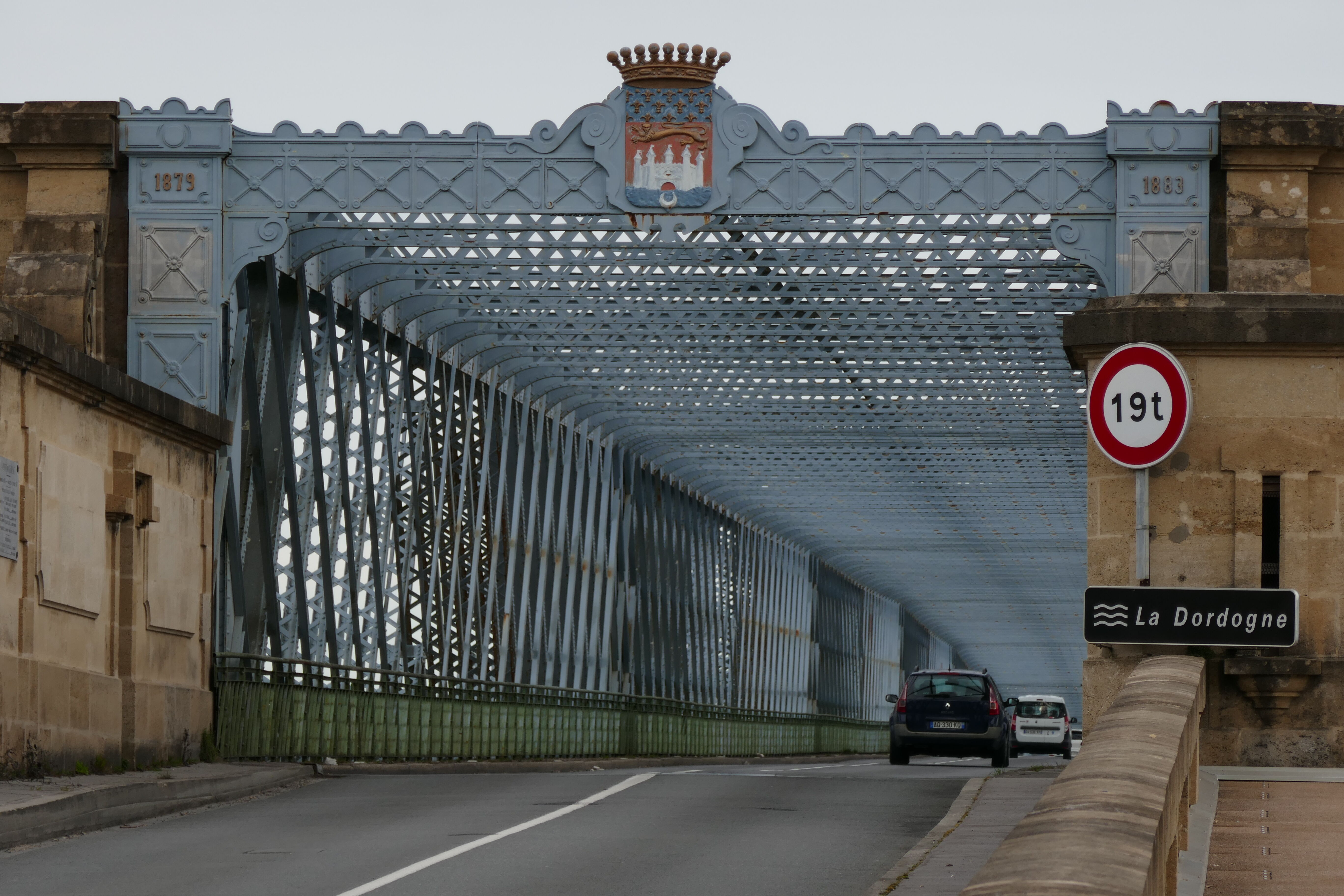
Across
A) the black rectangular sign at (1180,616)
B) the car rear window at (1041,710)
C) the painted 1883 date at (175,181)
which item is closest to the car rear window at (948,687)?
the painted 1883 date at (175,181)

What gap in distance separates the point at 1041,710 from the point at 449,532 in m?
22.1

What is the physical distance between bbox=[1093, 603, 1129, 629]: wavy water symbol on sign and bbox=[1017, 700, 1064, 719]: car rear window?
128 ft

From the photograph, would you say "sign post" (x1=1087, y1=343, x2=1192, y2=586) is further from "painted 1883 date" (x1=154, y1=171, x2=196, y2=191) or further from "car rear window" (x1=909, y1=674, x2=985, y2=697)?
"car rear window" (x1=909, y1=674, x2=985, y2=697)

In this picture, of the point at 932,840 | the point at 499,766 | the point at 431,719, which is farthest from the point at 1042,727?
the point at 932,840

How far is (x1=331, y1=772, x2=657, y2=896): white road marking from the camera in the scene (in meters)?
10.4

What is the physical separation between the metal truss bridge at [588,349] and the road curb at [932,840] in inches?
278

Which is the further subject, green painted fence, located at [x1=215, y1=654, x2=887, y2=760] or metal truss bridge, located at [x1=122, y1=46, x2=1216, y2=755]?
metal truss bridge, located at [x1=122, y1=46, x2=1216, y2=755]

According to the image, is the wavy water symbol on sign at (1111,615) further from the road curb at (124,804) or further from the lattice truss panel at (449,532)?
the lattice truss panel at (449,532)

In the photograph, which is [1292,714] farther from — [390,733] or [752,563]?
[752,563]

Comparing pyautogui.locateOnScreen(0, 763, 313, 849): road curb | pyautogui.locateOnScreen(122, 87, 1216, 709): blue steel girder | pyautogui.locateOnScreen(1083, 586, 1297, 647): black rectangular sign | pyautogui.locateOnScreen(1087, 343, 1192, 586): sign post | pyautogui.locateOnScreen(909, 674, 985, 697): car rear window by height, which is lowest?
pyautogui.locateOnScreen(909, 674, 985, 697): car rear window

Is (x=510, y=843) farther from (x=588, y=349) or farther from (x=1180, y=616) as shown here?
(x=588, y=349)

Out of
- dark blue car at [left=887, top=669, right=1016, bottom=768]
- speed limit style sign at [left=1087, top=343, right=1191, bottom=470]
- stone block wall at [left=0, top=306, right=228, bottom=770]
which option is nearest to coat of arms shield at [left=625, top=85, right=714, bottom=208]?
stone block wall at [left=0, top=306, right=228, bottom=770]

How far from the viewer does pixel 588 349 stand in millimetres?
32594

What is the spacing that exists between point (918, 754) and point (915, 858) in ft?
65.0
